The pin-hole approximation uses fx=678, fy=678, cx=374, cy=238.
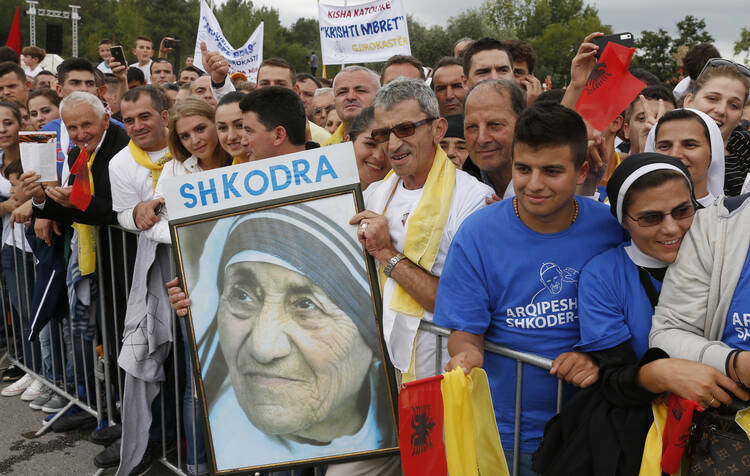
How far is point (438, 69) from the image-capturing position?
5.43m

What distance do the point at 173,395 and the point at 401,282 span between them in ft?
7.89

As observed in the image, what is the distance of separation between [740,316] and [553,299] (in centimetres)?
61

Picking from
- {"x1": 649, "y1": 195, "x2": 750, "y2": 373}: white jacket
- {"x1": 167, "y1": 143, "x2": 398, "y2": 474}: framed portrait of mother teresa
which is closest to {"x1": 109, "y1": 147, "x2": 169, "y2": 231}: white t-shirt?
{"x1": 167, "y1": 143, "x2": 398, "y2": 474}: framed portrait of mother teresa

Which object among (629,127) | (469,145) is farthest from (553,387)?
(629,127)

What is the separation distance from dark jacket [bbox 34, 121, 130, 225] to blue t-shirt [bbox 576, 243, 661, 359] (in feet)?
10.7

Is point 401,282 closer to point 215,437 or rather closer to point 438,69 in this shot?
point 215,437

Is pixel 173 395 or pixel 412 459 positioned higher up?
pixel 412 459

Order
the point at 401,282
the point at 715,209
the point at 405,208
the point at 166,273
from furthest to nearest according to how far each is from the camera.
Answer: the point at 166,273
the point at 405,208
the point at 401,282
the point at 715,209

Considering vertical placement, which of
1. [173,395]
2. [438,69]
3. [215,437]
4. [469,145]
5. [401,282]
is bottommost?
[173,395]

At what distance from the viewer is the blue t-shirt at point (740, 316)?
2.00 m

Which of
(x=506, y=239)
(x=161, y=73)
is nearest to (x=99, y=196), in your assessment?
(x=506, y=239)

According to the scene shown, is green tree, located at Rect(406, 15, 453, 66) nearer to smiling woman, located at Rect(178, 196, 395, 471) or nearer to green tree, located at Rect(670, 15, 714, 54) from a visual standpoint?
green tree, located at Rect(670, 15, 714, 54)

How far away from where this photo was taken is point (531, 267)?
2441 mm

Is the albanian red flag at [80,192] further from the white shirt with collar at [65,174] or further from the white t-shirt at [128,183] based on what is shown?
the white shirt with collar at [65,174]
